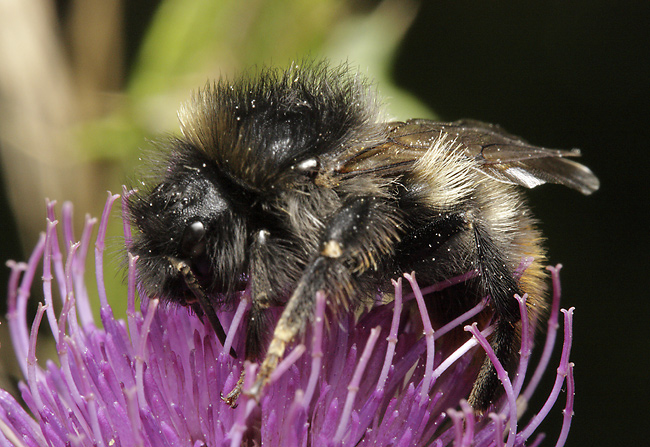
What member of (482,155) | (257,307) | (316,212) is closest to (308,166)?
(316,212)

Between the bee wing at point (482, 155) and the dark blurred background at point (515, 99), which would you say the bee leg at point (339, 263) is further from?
the dark blurred background at point (515, 99)

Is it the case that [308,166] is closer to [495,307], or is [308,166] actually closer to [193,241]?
[193,241]

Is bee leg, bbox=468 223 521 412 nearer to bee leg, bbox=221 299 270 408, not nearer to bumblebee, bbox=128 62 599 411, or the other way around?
bumblebee, bbox=128 62 599 411

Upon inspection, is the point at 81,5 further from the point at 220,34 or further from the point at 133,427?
the point at 133,427

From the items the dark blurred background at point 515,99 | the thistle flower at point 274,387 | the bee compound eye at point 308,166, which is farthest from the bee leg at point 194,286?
the dark blurred background at point 515,99

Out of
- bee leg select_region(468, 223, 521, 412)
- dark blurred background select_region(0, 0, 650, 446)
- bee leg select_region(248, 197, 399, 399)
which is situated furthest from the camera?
dark blurred background select_region(0, 0, 650, 446)

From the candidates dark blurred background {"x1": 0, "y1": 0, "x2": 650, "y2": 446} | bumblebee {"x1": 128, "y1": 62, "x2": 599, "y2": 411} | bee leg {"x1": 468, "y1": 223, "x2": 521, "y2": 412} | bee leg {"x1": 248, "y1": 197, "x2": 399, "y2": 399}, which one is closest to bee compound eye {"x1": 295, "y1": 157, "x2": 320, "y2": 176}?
bumblebee {"x1": 128, "y1": 62, "x2": 599, "y2": 411}
